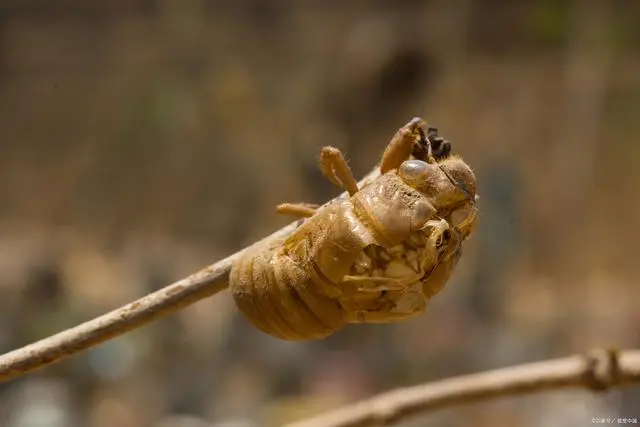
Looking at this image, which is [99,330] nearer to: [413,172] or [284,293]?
[284,293]

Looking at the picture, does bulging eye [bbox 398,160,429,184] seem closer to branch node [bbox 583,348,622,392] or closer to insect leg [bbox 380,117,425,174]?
insect leg [bbox 380,117,425,174]

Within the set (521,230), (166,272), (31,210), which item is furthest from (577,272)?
(31,210)

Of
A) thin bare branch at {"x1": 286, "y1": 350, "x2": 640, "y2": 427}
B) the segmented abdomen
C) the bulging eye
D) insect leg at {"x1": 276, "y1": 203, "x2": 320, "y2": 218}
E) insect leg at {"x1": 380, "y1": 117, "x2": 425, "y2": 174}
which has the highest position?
insect leg at {"x1": 380, "y1": 117, "x2": 425, "y2": 174}

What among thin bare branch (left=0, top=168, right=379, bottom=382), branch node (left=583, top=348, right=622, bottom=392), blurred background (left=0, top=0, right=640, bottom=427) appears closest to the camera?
thin bare branch (left=0, top=168, right=379, bottom=382)

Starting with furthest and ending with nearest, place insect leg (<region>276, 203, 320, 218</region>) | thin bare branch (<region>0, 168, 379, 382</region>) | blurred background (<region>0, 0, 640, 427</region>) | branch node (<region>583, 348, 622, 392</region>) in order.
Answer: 1. blurred background (<region>0, 0, 640, 427</region>)
2. branch node (<region>583, 348, 622, 392</region>)
3. insect leg (<region>276, 203, 320, 218</region>)
4. thin bare branch (<region>0, 168, 379, 382</region>)

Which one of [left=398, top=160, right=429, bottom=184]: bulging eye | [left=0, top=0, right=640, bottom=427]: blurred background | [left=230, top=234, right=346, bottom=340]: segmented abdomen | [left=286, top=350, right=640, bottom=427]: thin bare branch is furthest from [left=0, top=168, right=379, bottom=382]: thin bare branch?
[left=0, top=0, right=640, bottom=427]: blurred background

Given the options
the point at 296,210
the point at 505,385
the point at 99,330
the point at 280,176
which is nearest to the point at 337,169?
the point at 296,210
